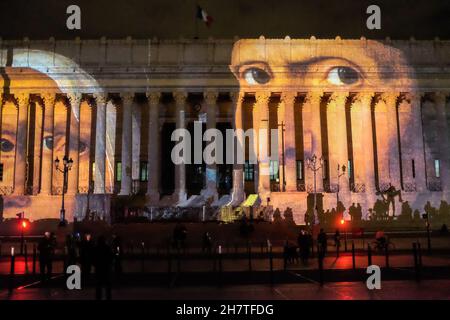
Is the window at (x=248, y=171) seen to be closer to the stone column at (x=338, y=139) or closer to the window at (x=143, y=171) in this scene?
the stone column at (x=338, y=139)

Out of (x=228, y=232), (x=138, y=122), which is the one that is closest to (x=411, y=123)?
(x=228, y=232)

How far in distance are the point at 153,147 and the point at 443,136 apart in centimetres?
3184

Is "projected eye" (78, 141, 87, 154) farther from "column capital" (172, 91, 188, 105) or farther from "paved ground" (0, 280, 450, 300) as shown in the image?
"paved ground" (0, 280, 450, 300)

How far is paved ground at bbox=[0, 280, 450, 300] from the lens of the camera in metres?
14.3

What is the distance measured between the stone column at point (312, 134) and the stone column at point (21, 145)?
100 feet

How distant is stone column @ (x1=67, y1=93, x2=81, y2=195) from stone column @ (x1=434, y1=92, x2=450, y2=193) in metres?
39.4

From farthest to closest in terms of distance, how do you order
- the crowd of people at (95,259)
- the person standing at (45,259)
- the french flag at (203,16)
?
the french flag at (203,16) → the person standing at (45,259) → the crowd of people at (95,259)

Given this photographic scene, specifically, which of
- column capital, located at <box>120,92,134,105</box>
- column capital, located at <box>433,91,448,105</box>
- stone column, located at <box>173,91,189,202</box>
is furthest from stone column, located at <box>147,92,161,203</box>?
column capital, located at <box>433,91,448,105</box>

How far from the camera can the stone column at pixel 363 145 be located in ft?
182

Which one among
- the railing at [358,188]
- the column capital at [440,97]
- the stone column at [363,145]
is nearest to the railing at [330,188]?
the railing at [358,188]

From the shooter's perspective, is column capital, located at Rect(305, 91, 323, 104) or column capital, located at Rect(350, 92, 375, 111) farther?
column capital, located at Rect(350, 92, 375, 111)

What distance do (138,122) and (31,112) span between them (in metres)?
12.7

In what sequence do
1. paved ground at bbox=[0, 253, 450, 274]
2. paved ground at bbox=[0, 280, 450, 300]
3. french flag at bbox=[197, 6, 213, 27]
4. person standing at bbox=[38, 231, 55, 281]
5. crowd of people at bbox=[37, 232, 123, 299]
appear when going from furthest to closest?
french flag at bbox=[197, 6, 213, 27]
paved ground at bbox=[0, 253, 450, 274]
person standing at bbox=[38, 231, 55, 281]
paved ground at bbox=[0, 280, 450, 300]
crowd of people at bbox=[37, 232, 123, 299]

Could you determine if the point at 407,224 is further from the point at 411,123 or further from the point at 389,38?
the point at 389,38
